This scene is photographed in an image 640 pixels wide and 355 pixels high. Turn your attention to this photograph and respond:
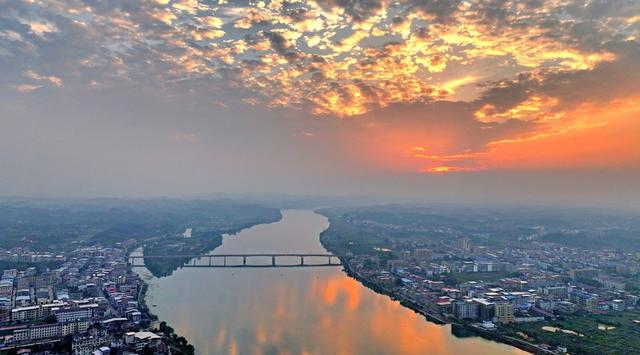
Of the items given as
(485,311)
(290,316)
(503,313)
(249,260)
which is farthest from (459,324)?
(249,260)

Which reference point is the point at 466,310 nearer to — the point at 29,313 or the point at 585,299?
the point at 585,299

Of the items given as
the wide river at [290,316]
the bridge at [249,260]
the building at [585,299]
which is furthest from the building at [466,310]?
the bridge at [249,260]

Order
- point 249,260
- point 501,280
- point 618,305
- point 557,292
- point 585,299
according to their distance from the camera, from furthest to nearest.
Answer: point 249,260 < point 501,280 < point 557,292 < point 585,299 < point 618,305

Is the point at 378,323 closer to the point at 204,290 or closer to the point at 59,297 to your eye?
the point at 204,290

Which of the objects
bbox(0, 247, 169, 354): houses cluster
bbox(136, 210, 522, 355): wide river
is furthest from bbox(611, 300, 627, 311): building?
bbox(0, 247, 169, 354): houses cluster

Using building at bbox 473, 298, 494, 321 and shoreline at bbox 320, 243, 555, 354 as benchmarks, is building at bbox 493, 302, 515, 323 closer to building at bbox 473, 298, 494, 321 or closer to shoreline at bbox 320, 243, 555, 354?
building at bbox 473, 298, 494, 321
